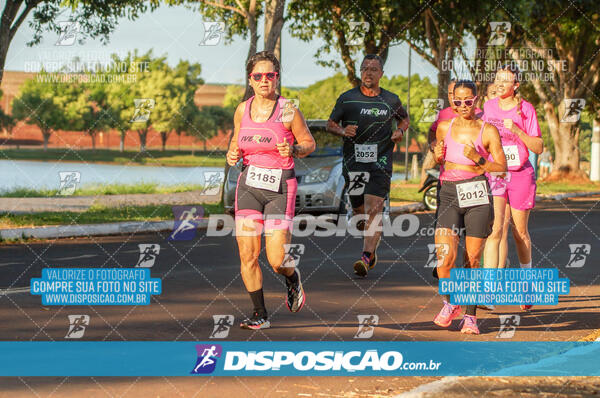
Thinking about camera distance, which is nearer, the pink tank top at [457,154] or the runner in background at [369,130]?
the pink tank top at [457,154]

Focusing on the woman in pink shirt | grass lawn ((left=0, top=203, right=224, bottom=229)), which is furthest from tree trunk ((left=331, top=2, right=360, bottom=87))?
the woman in pink shirt

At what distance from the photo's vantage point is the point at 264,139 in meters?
7.23

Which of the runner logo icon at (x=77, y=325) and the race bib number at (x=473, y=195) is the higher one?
the race bib number at (x=473, y=195)

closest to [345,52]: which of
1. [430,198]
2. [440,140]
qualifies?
[430,198]

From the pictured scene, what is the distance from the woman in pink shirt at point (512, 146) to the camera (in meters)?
8.29

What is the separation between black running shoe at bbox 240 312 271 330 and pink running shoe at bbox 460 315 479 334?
4.79 ft

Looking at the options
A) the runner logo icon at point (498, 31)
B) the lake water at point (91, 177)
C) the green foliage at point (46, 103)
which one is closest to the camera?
the runner logo icon at point (498, 31)

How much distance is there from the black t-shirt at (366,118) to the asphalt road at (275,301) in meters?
1.33

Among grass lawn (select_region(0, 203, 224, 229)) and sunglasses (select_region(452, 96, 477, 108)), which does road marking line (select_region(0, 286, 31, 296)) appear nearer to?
sunglasses (select_region(452, 96, 477, 108))

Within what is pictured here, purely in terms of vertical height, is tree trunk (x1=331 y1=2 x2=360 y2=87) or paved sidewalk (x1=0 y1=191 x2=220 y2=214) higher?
tree trunk (x1=331 y1=2 x2=360 y2=87)

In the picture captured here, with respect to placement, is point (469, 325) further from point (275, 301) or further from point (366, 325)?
point (275, 301)

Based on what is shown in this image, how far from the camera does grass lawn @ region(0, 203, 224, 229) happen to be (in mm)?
16219

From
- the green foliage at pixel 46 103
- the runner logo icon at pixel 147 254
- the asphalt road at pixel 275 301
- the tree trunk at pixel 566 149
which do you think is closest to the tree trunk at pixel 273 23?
the asphalt road at pixel 275 301

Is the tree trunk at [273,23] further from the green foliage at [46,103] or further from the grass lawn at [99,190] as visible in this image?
the green foliage at [46,103]
